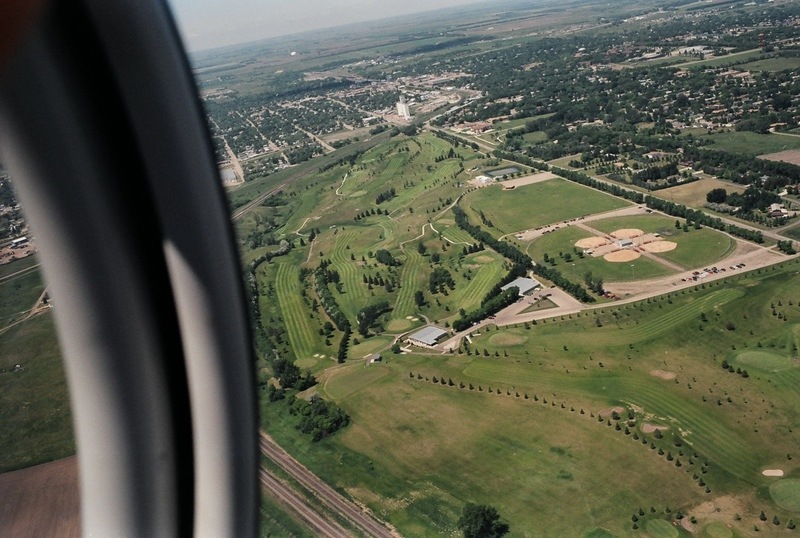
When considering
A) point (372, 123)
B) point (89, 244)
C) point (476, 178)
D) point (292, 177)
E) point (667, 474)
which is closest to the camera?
point (89, 244)

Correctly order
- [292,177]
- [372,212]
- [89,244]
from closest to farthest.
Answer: [89,244] < [372,212] < [292,177]

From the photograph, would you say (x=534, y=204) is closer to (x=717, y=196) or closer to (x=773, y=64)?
(x=717, y=196)

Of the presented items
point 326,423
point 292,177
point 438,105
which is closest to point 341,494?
point 326,423

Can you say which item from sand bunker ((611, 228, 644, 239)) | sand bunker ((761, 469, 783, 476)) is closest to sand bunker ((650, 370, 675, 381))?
sand bunker ((761, 469, 783, 476))

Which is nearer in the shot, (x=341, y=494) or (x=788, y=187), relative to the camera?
(x=341, y=494)

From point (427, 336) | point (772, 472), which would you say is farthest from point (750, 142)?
point (772, 472)

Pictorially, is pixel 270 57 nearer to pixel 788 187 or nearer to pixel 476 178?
pixel 476 178

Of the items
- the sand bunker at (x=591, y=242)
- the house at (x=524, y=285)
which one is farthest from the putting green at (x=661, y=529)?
the sand bunker at (x=591, y=242)
